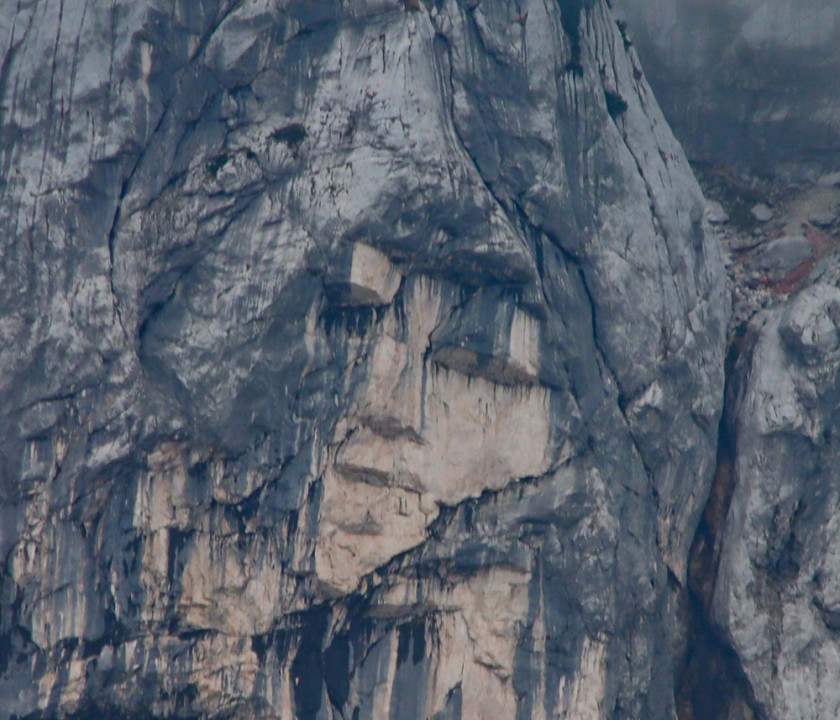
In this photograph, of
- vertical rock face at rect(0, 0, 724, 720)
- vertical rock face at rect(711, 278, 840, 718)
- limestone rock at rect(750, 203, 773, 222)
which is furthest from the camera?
limestone rock at rect(750, 203, 773, 222)

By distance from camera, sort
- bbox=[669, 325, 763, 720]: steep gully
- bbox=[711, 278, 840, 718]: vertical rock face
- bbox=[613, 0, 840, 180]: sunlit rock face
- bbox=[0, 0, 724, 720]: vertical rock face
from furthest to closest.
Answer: bbox=[613, 0, 840, 180]: sunlit rock face < bbox=[669, 325, 763, 720]: steep gully < bbox=[711, 278, 840, 718]: vertical rock face < bbox=[0, 0, 724, 720]: vertical rock face

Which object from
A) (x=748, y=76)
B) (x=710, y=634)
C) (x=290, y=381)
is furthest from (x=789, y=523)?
(x=748, y=76)

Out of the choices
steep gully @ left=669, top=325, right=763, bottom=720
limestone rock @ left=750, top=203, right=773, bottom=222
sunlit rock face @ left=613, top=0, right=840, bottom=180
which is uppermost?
sunlit rock face @ left=613, top=0, right=840, bottom=180

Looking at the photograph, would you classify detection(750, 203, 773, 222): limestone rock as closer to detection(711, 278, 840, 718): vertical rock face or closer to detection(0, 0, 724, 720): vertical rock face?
detection(711, 278, 840, 718): vertical rock face

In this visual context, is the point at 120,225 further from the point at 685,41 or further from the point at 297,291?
the point at 685,41

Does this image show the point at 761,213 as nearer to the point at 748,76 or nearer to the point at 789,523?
the point at 748,76

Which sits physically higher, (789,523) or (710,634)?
(789,523)

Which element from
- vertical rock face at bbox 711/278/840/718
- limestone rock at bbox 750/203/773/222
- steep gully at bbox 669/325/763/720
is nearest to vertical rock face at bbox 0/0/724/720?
steep gully at bbox 669/325/763/720
